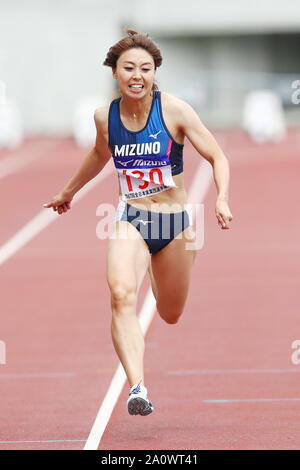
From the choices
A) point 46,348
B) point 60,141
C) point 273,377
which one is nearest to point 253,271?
point 46,348

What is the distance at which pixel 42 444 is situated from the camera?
23.3 ft

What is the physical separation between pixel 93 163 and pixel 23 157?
75.7 ft

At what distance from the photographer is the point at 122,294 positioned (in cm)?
696

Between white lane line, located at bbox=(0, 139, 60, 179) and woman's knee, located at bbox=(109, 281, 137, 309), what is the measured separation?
19.2 meters

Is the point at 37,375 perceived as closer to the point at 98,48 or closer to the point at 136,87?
the point at 136,87

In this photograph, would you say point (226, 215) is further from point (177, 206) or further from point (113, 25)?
point (113, 25)

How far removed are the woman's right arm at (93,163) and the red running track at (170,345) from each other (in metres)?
1.25

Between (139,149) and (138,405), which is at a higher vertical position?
(139,149)

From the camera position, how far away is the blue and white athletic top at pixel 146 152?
290 inches

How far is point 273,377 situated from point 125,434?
6.14ft

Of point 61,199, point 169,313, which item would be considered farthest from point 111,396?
point 61,199

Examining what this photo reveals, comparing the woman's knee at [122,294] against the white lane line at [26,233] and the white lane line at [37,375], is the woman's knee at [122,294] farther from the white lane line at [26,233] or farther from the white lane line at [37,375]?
the white lane line at [26,233]

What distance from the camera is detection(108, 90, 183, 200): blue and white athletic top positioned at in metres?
7.37

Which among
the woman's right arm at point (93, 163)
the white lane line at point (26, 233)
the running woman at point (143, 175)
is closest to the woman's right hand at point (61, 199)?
the woman's right arm at point (93, 163)
